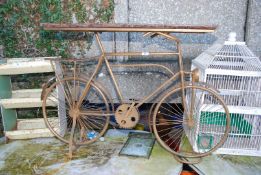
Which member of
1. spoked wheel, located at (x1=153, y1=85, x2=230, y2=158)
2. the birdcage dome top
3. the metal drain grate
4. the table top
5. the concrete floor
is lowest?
the concrete floor

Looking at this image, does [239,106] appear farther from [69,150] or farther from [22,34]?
[22,34]

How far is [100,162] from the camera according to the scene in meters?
4.02

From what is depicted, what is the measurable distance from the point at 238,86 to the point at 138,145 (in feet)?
6.81

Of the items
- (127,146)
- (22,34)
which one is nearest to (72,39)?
(22,34)

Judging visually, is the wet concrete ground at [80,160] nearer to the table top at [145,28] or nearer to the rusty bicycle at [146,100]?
the rusty bicycle at [146,100]

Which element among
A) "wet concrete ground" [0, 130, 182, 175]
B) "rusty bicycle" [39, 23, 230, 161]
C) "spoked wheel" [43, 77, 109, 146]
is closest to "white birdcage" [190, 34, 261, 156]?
"rusty bicycle" [39, 23, 230, 161]

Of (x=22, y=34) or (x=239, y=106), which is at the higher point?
(x=22, y=34)

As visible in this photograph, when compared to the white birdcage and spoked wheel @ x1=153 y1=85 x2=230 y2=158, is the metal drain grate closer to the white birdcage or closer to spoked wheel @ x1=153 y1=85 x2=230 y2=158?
spoked wheel @ x1=153 y1=85 x2=230 y2=158

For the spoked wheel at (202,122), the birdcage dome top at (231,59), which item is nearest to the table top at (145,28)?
the birdcage dome top at (231,59)

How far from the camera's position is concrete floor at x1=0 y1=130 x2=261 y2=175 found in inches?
149

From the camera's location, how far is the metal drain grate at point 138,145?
4230mm

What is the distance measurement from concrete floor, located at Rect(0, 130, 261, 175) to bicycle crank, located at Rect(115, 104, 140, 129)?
22.3 inches

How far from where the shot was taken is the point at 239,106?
13.2 ft

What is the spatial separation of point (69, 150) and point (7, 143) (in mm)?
1397
